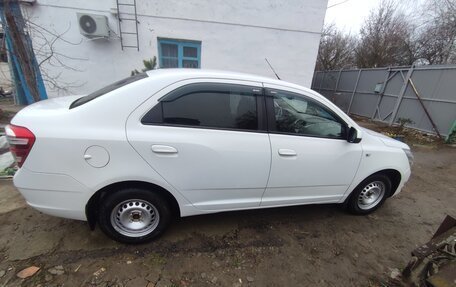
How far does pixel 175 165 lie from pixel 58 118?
1.04 metres

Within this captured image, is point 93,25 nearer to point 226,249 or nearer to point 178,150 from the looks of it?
point 178,150

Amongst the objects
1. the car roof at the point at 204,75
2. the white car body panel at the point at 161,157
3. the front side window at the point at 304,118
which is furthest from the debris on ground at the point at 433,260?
the car roof at the point at 204,75

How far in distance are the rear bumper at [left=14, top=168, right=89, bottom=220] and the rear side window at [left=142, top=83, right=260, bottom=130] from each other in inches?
32.6

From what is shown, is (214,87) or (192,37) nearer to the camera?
(214,87)

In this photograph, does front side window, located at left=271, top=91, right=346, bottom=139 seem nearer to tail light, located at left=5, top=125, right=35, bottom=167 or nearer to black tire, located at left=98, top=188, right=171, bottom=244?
black tire, located at left=98, top=188, right=171, bottom=244

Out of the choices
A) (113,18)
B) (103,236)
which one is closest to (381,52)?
(113,18)

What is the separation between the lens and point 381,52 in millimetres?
15539

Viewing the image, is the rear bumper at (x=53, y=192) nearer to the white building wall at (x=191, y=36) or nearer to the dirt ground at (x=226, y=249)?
the dirt ground at (x=226, y=249)

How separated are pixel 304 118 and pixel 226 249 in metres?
1.70

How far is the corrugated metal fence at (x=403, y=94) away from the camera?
7543mm

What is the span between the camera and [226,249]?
7.95 ft

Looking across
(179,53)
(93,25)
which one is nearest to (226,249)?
(179,53)

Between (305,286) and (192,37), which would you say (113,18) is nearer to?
(192,37)

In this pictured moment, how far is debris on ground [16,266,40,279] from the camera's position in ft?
A: 6.39
